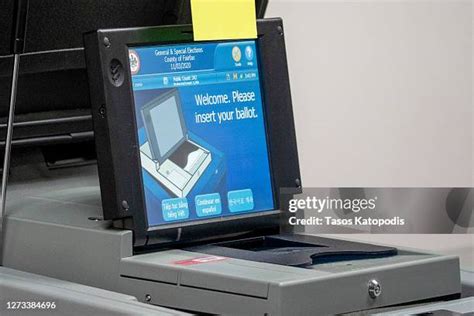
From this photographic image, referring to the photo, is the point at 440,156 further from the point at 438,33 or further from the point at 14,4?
the point at 14,4

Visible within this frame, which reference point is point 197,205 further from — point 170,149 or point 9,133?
point 9,133

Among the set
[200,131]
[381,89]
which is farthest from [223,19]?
[381,89]

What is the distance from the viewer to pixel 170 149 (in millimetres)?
1104

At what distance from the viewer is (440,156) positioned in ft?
6.82

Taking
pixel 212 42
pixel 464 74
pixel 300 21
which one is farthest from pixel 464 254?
pixel 212 42

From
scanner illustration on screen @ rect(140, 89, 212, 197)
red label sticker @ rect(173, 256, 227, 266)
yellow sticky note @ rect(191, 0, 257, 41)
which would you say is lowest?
red label sticker @ rect(173, 256, 227, 266)

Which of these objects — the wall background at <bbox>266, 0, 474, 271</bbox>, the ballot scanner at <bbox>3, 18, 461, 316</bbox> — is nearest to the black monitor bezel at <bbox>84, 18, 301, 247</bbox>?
the ballot scanner at <bbox>3, 18, 461, 316</bbox>

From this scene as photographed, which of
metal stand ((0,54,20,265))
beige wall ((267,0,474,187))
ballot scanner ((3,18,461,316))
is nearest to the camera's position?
ballot scanner ((3,18,461,316))

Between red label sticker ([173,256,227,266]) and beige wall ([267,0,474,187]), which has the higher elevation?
beige wall ([267,0,474,187])

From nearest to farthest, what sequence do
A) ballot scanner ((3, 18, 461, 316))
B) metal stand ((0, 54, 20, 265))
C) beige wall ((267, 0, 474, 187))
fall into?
ballot scanner ((3, 18, 461, 316))
metal stand ((0, 54, 20, 265))
beige wall ((267, 0, 474, 187))

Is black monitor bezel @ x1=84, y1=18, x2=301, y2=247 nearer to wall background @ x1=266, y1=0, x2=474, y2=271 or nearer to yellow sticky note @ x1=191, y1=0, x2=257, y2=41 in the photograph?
yellow sticky note @ x1=191, y1=0, x2=257, y2=41

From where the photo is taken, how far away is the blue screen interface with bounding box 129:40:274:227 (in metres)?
1.09

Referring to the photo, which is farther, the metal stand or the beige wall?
the beige wall

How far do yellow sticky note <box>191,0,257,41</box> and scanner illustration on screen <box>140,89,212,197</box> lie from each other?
8 centimetres
